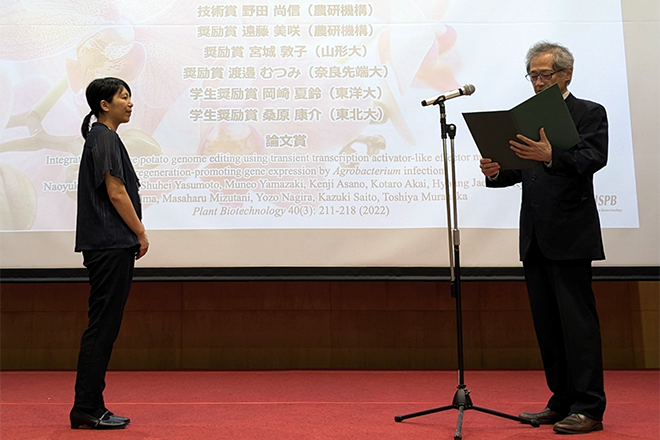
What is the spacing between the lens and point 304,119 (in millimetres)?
3576

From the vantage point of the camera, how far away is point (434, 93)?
141 inches

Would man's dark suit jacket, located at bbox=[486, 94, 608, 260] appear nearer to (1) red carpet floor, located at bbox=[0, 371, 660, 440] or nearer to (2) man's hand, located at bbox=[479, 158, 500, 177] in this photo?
(2) man's hand, located at bbox=[479, 158, 500, 177]

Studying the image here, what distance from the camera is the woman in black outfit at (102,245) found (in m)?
2.33

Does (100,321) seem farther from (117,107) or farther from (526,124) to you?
(526,124)

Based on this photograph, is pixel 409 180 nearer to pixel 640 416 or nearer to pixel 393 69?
pixel 393 69

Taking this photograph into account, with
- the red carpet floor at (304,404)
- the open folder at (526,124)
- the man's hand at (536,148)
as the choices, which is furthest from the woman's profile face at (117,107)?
the man's hand at (536,148)

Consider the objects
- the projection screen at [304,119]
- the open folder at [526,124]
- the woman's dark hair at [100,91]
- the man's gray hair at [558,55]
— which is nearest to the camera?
the open folder at [526,124]

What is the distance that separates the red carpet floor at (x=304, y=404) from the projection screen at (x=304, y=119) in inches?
26.1

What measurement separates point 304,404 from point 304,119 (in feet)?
5.27

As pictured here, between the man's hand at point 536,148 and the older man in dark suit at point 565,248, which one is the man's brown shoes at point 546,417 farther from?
the man's hand at point 536,148

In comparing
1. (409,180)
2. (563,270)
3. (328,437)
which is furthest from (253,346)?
(563,270)

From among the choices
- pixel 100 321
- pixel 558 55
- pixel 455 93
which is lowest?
pixel 100 321

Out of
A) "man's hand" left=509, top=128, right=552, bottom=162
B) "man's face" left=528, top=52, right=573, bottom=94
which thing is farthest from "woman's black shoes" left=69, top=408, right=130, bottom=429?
"man's face" left=528, top=52, right=573, bottom=94

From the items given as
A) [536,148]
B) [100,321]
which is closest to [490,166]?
[536,148]
